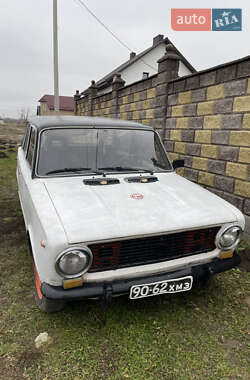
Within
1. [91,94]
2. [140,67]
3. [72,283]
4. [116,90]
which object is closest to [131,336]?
[72,283]

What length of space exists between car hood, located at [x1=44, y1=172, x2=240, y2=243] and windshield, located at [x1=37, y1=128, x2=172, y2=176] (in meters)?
0.20

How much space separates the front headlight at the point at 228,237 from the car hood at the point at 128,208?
0.31 ft

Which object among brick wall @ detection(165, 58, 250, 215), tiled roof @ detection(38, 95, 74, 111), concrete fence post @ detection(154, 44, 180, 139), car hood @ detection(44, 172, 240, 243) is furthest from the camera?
tiled roof @ detection(38, 95, 74, 111)

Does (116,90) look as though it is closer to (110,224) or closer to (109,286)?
(110,224)

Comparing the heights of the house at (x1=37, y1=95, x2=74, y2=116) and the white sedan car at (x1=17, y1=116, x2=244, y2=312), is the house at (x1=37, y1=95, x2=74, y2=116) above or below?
above

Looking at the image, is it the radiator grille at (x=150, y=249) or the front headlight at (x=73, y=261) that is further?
the radiator grille at (x=150, y=249)

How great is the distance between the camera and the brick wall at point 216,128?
13.4 ft

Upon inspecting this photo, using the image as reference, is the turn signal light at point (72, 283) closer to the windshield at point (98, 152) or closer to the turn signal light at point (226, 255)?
the windshield at point (98, 152)

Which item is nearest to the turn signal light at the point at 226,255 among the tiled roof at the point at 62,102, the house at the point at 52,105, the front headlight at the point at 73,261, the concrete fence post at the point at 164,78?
the front headlight at the point at 73,261

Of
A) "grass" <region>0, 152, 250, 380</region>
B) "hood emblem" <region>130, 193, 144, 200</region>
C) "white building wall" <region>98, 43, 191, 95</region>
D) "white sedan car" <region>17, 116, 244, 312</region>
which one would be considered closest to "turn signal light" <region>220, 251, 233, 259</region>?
"white sedan car" <region>17, 116, 244, 312</region>

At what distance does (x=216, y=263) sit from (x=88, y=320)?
133 centimetres

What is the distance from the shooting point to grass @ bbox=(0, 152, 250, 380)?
190 cm

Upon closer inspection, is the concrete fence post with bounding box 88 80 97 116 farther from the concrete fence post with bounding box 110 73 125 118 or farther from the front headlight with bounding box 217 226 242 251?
the front headlight with bounding box 217 226 242 251

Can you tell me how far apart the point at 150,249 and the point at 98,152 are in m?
1.42
